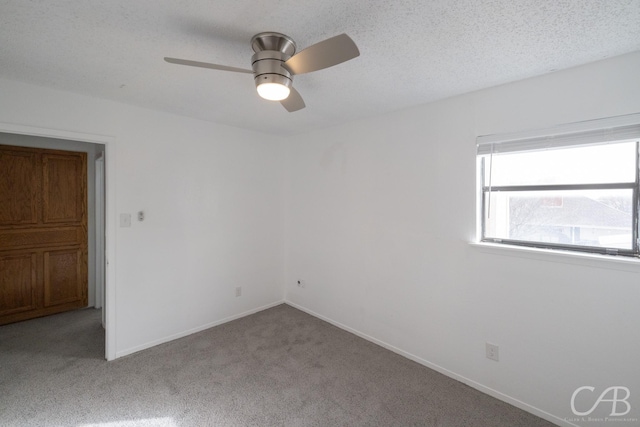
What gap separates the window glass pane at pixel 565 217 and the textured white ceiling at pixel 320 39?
87 centimetres

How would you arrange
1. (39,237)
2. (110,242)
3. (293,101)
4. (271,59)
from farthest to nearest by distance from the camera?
(39,237) < (110,242) < (293,101) < (271,59)

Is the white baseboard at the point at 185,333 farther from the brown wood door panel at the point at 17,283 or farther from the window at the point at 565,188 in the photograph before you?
the window at the point at 565,188

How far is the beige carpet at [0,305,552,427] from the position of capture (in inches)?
75.1

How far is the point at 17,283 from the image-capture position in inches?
130

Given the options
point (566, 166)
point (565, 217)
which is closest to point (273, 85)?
point (566, 166)

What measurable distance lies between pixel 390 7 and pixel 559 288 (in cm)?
203

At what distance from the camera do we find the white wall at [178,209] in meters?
2.51

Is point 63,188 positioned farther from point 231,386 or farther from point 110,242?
point 231,386

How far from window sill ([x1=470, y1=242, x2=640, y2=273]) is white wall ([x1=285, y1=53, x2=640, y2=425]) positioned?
0.01 m

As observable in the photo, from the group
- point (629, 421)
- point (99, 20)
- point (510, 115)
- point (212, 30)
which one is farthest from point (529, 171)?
point (99, 20)

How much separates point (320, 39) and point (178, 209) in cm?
232

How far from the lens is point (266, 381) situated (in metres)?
2.29

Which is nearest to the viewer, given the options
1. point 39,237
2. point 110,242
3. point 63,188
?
point 110,242

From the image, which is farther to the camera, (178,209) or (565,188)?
(178,209)
